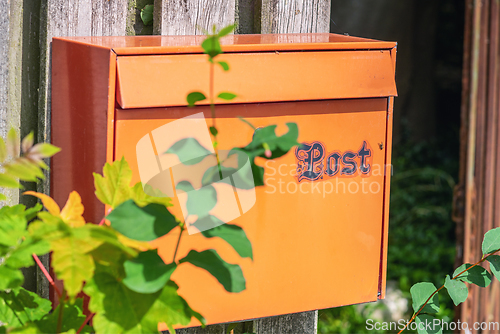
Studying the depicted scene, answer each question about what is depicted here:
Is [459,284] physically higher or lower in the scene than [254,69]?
lower

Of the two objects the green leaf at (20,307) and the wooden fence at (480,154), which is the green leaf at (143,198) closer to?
the green leaf at (20,307)

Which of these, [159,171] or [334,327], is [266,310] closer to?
[159,171]

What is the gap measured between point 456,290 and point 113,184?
0.61m

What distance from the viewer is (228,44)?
97 centimetres

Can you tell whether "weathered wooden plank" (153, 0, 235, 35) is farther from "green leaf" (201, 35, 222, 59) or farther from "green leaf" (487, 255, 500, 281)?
"green leaf" (487, 255, 500, 281)

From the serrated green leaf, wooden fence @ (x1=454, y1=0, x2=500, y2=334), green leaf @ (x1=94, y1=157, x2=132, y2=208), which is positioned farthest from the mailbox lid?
wooden fence @ (x1=454, y1=0, x2=500, y2=334)

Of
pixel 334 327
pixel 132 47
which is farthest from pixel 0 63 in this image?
pixel 334 327

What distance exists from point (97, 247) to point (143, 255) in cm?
6

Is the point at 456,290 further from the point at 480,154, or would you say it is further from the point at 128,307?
the point at 480,154

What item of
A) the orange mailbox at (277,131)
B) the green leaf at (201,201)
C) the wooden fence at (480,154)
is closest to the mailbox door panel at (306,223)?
the orange mailbox at (277,131)

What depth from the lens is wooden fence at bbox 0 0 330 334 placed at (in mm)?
1089

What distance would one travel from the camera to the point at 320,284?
3.64 feet

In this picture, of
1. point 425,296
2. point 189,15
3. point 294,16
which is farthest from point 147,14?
point 425,296

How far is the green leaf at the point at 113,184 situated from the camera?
74 cm
